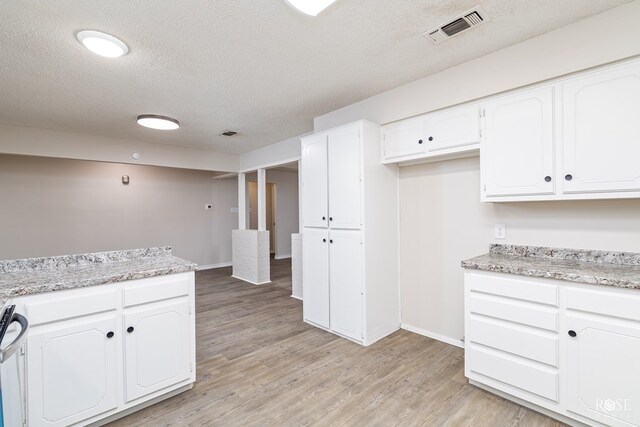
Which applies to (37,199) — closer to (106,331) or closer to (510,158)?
(106,331)

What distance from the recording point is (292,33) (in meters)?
1.97

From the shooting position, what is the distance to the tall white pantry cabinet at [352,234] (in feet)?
9.29

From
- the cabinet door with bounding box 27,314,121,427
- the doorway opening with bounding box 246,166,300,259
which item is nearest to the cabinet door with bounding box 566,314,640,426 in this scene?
the cabinet door with bounding box 27,314,121,427

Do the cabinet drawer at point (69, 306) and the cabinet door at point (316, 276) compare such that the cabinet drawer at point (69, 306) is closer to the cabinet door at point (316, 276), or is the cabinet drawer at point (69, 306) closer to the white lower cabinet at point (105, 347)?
the white lower cabinet at point (105, 347)

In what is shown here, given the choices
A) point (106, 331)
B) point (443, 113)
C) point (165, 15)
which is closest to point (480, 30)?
point (443, 113)

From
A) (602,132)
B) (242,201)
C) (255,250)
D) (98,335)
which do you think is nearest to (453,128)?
(602,132)

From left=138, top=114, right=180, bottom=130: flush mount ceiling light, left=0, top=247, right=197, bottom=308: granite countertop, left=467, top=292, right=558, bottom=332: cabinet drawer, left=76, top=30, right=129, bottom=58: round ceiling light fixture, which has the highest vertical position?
left=76, top=30, right=129, bottom=58: round ceiling light fixture

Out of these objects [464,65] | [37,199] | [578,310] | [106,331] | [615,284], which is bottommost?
[106,331]

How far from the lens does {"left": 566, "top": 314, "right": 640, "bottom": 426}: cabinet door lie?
1537 millimetres

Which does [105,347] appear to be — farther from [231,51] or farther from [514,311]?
[514,311]

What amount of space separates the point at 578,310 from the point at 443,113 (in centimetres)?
169

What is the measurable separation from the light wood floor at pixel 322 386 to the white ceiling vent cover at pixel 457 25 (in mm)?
2457

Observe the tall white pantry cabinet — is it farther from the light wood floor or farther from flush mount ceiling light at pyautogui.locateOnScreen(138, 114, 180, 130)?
flush mount ceiling light at pyautogui.locateOnScreen(138, 114, 180, 130)

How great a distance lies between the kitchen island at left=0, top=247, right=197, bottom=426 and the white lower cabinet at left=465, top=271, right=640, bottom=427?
2063 millimetres
